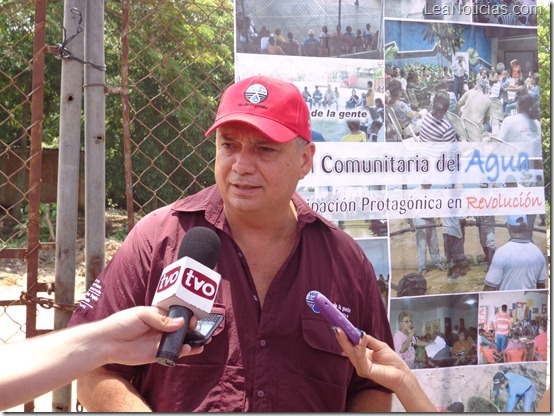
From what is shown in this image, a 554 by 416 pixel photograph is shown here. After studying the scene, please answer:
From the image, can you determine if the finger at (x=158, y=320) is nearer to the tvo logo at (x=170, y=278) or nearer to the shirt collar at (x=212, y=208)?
the tvo logo at (x=170, y=278)

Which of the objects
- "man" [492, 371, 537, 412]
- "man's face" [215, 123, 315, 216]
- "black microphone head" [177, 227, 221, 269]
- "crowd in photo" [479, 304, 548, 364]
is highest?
"man's face" [215, 123, 315, 216]

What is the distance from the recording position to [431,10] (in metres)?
3.18

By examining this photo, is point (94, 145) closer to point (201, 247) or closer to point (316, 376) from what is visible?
point (201, 247)

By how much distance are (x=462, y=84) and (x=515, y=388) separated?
150 cm

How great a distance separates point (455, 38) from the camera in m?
3.24

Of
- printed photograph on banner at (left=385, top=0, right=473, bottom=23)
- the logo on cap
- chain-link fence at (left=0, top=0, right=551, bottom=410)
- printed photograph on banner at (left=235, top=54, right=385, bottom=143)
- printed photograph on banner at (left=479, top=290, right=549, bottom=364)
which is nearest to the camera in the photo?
the logo on cap

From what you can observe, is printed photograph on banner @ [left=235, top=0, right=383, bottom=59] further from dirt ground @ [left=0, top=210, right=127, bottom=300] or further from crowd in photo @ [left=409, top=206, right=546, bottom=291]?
dirt ground @ [left=0, top=210, right=127, bottom=300]

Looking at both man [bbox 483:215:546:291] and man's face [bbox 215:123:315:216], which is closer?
man's face [bbox 215:123:315:216]

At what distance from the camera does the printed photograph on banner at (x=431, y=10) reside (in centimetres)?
312

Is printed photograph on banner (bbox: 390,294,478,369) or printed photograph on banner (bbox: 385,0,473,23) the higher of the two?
printed photograph on banner (bbox: 385,0,473,23)

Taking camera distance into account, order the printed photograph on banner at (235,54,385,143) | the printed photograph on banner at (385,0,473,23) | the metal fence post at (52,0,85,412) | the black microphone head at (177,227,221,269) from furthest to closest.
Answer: the printed photograph on banner at (385,0,473,23) → the printed photograph on banner at (235,54,385,143) → the metal fence post at (52,0,85,412) → the black microphone head at (177,227,221,269)

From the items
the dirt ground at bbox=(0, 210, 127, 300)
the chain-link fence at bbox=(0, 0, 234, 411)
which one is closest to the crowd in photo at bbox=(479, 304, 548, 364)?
the chain-link fence at bbox=(0, 0, 234, 411)

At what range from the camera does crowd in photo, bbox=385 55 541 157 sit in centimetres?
316

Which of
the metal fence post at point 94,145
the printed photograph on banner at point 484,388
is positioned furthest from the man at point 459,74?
the metal fence post at point 94,145
